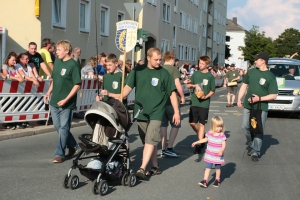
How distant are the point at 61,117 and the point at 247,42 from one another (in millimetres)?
79780

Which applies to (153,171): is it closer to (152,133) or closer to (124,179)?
(152,133)

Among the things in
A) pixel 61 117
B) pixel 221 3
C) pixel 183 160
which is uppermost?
pixel 221 3

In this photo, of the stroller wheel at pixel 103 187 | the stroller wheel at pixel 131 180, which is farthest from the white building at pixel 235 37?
the stroller wheel at pixel 103 187

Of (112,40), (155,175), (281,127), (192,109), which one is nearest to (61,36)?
(112,40)

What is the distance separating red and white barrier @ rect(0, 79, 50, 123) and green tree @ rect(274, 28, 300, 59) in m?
112

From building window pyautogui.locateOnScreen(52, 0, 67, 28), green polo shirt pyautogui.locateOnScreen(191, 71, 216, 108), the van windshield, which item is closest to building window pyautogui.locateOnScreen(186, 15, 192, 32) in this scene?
building window pyautogui.locateOnScreen(52, 0, 67, 28)

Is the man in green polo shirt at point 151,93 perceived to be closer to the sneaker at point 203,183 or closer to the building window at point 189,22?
the sneaker at point 203,183

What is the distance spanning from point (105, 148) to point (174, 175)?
64.1 inches

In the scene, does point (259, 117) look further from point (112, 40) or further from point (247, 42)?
point (247, 42)

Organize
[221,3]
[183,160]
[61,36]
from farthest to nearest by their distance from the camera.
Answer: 1. [221,3]
2. [61,36]
3. [183,160]

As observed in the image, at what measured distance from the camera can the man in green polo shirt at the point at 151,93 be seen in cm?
733

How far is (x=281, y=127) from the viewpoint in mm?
15039

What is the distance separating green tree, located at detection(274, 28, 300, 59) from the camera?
12049 centimetres

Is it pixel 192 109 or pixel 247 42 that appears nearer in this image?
pixel 192 109
